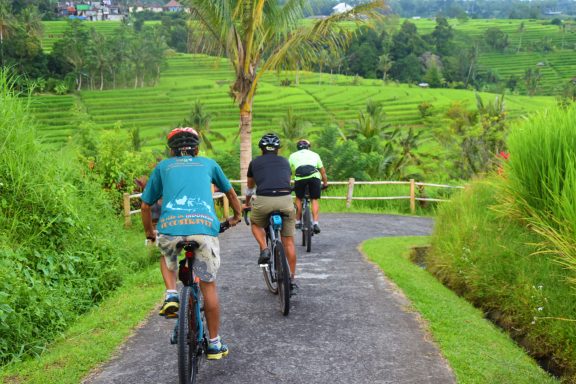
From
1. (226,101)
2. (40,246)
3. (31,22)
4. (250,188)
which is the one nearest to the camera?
(250,188)

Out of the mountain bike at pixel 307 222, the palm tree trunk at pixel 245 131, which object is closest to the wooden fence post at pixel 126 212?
the palm tree trunk at pixel 245 131

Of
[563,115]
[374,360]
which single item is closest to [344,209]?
[563,115]

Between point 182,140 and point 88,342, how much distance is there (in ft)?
7.35

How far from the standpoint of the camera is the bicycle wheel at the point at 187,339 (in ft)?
13.9

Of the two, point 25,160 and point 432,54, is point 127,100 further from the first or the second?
point 25,160

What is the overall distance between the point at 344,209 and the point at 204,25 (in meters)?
6.93

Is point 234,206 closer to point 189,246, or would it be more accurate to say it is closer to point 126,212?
point 189,246

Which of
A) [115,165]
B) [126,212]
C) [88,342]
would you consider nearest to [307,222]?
[88,342]

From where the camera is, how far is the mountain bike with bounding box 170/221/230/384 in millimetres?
4246

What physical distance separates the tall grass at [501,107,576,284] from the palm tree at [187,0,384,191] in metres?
8.20

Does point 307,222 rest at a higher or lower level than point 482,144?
higher

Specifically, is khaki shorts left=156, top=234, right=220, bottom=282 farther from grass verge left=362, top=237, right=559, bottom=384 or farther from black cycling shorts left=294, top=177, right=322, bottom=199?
black cycling shorts left=294, top=177, right=322, bottom=199

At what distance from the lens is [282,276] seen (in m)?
6.32

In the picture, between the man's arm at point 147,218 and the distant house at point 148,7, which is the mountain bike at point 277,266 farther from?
the distant house at point 148,7
